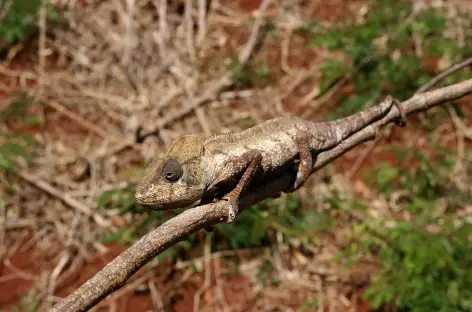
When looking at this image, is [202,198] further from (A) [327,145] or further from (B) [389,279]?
(B) [389,279]

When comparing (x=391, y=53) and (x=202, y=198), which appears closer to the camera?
(x=202, y=198)

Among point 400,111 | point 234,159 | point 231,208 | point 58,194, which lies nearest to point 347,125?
point 400,111

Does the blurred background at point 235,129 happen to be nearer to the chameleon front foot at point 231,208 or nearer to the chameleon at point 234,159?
the chameleon at point 234,159

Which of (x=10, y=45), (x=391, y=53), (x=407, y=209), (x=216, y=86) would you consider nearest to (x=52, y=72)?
(x=10, y=45)

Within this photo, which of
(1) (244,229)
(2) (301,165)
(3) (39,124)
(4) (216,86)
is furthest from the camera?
(4) (216,86)

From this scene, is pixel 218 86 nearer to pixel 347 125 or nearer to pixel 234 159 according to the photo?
pixel 347 125

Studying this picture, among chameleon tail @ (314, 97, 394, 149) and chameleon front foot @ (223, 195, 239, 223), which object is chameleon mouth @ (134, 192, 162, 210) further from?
chameleon tail @ (314, 97, 394, 149)
